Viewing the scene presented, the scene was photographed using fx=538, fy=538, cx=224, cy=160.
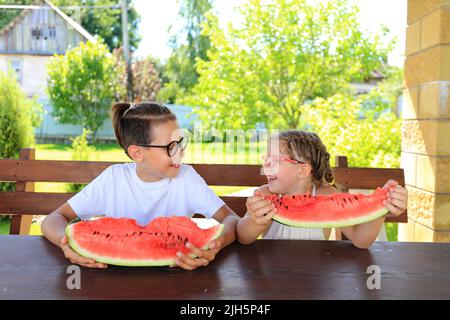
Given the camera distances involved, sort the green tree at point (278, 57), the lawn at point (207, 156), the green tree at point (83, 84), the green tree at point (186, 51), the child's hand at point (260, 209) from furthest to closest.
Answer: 1. the green tree at point (186, 51)
2. the green tree at point (83, 84)
3. the green tree at point (278, 57)
4. the lawn at point (207, 156)
5. the child's hand at point (260, 209)

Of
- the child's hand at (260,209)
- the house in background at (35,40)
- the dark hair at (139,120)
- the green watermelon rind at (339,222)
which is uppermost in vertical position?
the house in background at (35,40)

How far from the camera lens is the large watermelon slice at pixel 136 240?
1.69m

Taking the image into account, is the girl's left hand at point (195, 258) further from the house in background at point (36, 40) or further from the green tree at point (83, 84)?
the house in background at point (36, 40)

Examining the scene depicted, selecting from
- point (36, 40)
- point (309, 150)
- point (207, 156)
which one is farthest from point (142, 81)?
point (309, 150)

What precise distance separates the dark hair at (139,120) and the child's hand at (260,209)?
74cm

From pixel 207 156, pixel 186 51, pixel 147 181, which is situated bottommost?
pixel 207 156

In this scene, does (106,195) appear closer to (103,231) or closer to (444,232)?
(103,231)

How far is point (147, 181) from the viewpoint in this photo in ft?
8.16

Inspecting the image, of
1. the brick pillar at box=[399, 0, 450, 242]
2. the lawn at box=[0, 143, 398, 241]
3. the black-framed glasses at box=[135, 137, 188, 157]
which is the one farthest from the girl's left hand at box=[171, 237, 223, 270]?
the lawn at box=[0, 143, 398, 241]

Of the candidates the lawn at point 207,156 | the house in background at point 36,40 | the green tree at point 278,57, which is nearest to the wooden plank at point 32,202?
the lawn at point 207,156

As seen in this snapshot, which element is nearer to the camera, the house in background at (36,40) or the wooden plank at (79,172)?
the wooden plank at (79,172)

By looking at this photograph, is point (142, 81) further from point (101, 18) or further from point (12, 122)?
point (12, 122)

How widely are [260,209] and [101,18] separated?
98.9ft
